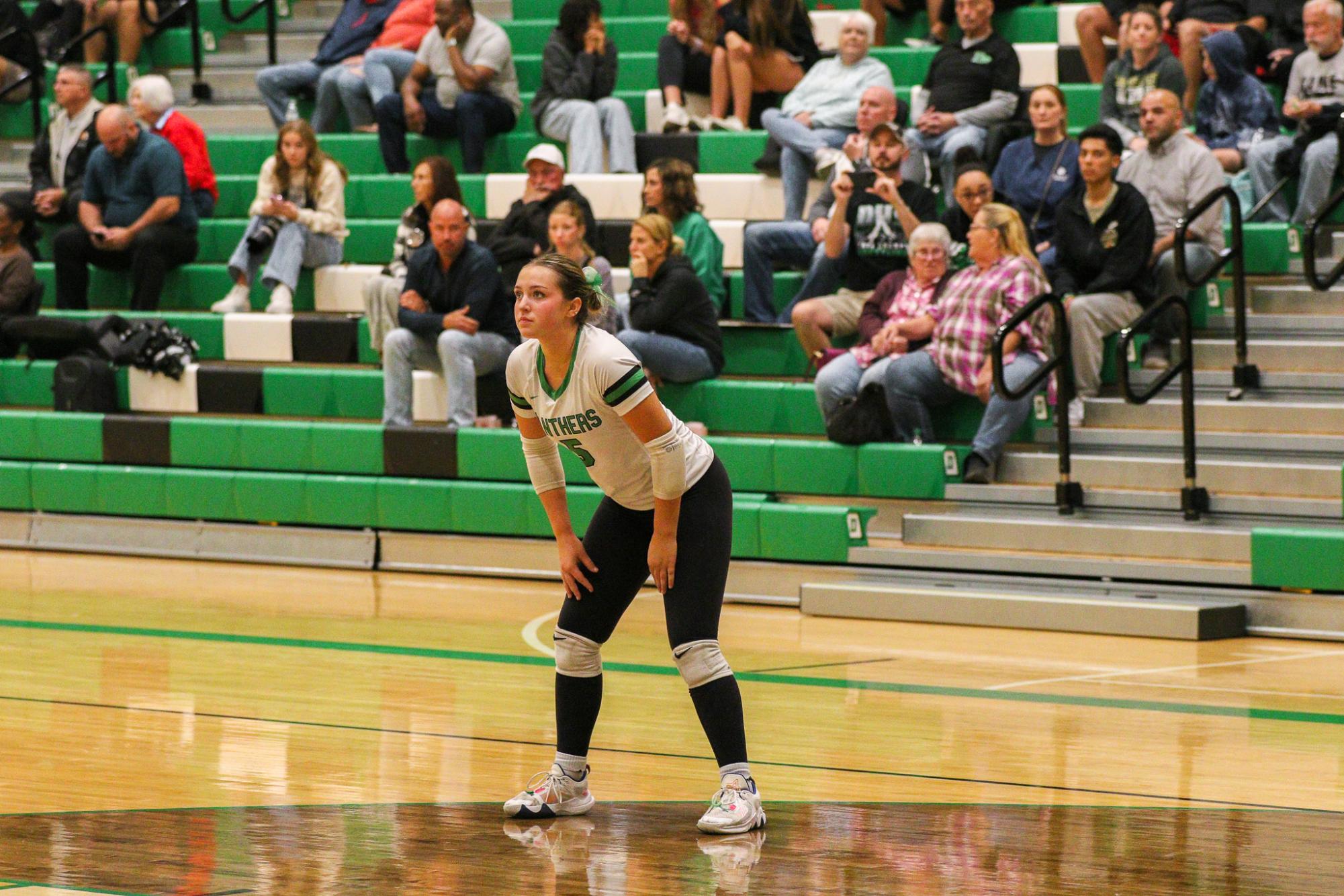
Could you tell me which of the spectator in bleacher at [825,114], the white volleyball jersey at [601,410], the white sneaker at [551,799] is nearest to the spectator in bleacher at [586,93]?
the spectator in bleacher at [825,114]

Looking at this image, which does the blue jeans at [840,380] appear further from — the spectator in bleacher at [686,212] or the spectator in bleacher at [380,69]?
the spectator in bleacher at [380,69]

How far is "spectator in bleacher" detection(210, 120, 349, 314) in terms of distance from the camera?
10336 millimetres

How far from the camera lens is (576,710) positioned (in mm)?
4273

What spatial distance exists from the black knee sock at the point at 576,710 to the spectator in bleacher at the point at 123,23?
9725 millimetres

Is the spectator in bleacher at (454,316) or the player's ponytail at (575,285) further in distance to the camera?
the spectator in bleacher at (454,316)

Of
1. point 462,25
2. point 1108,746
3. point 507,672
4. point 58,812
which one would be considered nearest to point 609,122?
point 462,25

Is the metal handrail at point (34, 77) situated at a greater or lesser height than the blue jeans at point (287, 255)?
greater

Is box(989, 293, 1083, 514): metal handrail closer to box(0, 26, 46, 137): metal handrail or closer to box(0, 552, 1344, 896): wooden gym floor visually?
box(0, 552, 1344, 896): wooden gym floor

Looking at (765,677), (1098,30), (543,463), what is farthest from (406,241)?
(543,463)

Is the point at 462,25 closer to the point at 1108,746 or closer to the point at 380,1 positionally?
the point at 380,1

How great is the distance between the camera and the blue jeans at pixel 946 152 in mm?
9359

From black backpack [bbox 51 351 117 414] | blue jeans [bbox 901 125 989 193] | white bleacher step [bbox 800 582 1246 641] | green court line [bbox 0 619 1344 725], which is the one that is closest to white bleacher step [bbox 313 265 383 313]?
black backpack [bbox 51 351 117 414]

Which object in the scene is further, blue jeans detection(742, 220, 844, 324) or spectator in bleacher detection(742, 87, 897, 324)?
blue jeans detection(742, 220, 844, 324)

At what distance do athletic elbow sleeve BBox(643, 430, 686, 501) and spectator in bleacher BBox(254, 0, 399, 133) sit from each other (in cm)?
837
